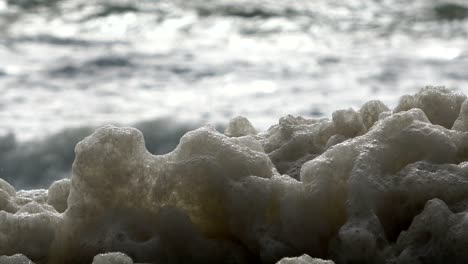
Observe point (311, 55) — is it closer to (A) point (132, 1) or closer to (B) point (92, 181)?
(A) point (132, 1)

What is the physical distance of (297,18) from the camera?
63.6ft

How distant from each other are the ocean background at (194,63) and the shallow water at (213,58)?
3cm

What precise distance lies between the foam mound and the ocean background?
847 centimetres

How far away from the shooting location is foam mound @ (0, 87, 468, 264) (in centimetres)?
232

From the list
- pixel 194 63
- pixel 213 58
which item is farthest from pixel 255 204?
pixel 213 58

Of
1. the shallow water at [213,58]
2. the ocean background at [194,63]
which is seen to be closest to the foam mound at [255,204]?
the ocean background at [194,63]

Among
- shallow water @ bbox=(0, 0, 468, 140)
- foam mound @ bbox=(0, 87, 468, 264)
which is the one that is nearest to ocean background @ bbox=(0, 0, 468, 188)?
shallow water @ bbox=(0, 0, 468, 140)

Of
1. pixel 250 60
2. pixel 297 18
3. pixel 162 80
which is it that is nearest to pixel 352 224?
pixel 162 80

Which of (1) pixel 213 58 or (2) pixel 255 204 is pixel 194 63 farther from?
(2) pixel 255 204

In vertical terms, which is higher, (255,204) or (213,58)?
(255,204)

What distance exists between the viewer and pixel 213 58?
55.0 ft

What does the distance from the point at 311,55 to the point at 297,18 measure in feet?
8.67

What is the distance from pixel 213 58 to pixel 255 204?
1440 centimetres

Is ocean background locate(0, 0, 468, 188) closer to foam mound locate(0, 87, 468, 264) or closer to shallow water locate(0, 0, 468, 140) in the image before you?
shallow water locate(0, 0, 468, 140)
